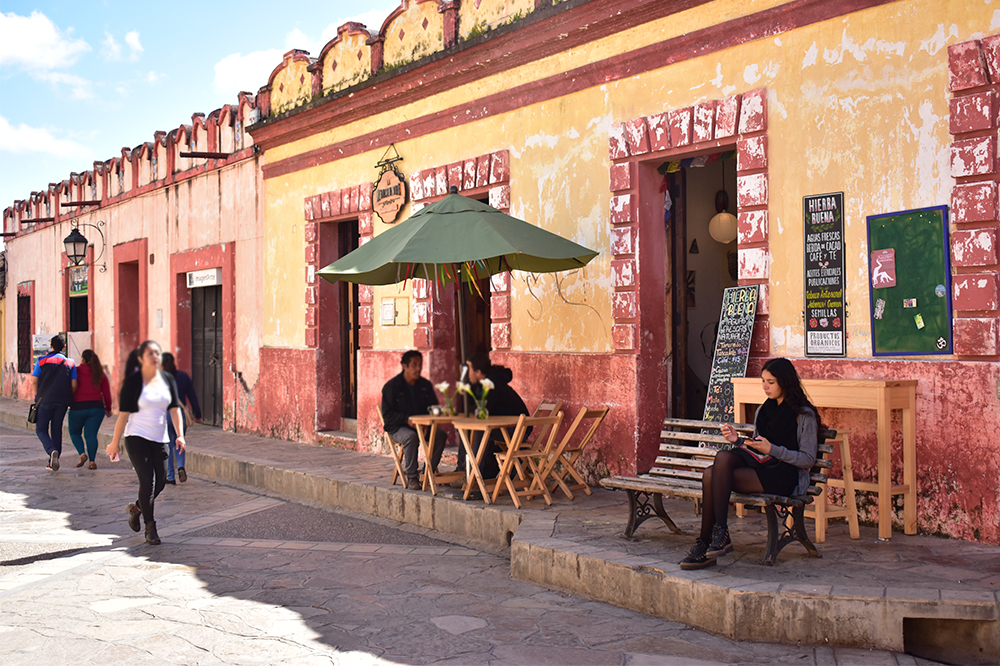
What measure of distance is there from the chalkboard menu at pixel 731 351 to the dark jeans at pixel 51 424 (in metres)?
8.73

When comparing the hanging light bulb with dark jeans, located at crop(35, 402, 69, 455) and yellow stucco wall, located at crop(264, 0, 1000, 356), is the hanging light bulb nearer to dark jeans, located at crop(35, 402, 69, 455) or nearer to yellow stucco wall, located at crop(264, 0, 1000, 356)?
yellow stucco wall, located at crop(264, 0, 1000, 356)

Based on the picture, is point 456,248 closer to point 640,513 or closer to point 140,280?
point 640,513

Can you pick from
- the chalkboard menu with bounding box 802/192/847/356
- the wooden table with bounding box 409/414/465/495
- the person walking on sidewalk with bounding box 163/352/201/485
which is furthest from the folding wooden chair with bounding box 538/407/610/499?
the person walking on sidewalk with bounding box 163/352/201/485

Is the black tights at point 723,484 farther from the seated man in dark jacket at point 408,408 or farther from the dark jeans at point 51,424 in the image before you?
the dark jeans at point 51,424

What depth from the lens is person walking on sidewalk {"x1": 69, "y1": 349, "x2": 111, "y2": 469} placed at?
40.1ft

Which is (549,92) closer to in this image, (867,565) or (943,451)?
(943,451)

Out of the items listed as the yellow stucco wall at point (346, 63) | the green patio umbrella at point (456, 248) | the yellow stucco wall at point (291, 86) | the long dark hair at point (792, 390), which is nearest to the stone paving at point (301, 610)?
the long dark hair at point (792, 390)

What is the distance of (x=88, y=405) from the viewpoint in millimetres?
12305

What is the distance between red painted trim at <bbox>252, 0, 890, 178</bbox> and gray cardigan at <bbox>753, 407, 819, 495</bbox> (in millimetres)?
3100

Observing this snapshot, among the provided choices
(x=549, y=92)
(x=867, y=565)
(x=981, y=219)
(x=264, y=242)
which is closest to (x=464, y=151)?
(x=549, y=92)

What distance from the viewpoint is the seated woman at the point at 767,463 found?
5.43 m

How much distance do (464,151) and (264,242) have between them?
15.7 feet

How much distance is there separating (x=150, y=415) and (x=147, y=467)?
16.6 inches

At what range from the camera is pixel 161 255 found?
17.3m
